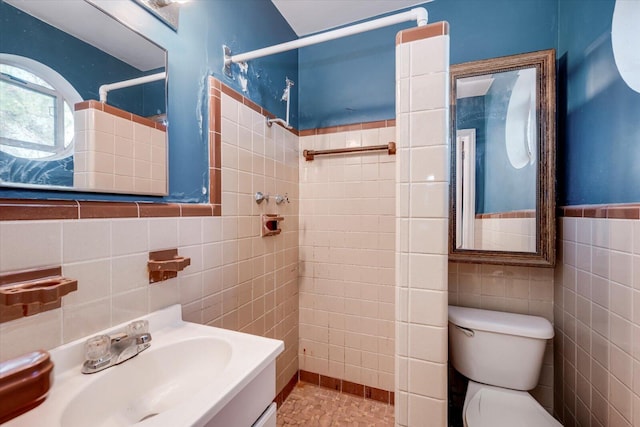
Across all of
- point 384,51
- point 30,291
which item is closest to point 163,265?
point 30,291

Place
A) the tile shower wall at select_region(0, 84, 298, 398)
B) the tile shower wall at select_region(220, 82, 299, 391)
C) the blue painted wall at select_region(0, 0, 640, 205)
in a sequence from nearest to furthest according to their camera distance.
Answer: the tile shower wall at select_region(0, 84, 298, 398), the blue painted wall at select_region(0, 0, 640, 205), the tile shower wall at select_region(220, 82, 299, 391)

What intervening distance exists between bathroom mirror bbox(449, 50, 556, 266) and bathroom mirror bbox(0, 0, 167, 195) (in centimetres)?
150

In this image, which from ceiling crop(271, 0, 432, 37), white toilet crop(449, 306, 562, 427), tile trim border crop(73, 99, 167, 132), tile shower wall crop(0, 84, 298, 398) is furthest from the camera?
ceiling crop(271, 0, 432, 37)

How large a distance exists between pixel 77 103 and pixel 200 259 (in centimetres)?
68

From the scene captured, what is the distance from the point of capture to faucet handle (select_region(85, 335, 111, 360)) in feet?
2.46

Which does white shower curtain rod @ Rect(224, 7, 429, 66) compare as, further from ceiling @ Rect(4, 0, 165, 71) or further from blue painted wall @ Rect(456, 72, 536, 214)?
blue painted wall @ Rect(456, 72, 536, 214)

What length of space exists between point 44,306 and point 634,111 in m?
1.91

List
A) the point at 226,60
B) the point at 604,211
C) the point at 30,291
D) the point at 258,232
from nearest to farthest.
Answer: the point at 30,291 < the point at 604,211 < the point at 226,60 < the point at 258,232

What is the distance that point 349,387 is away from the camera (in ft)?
6.35

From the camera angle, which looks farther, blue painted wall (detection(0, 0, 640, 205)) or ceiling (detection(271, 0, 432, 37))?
ceiling (detection(271, 0, 432, 37))

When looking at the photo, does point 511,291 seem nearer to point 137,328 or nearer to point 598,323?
point 598,323

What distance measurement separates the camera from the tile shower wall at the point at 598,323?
0.90 m

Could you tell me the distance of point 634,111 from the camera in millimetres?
935

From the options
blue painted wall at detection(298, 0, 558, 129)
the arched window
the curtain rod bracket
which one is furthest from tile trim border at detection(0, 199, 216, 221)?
blue painted wall at detection(298, 0, 558, 129)
